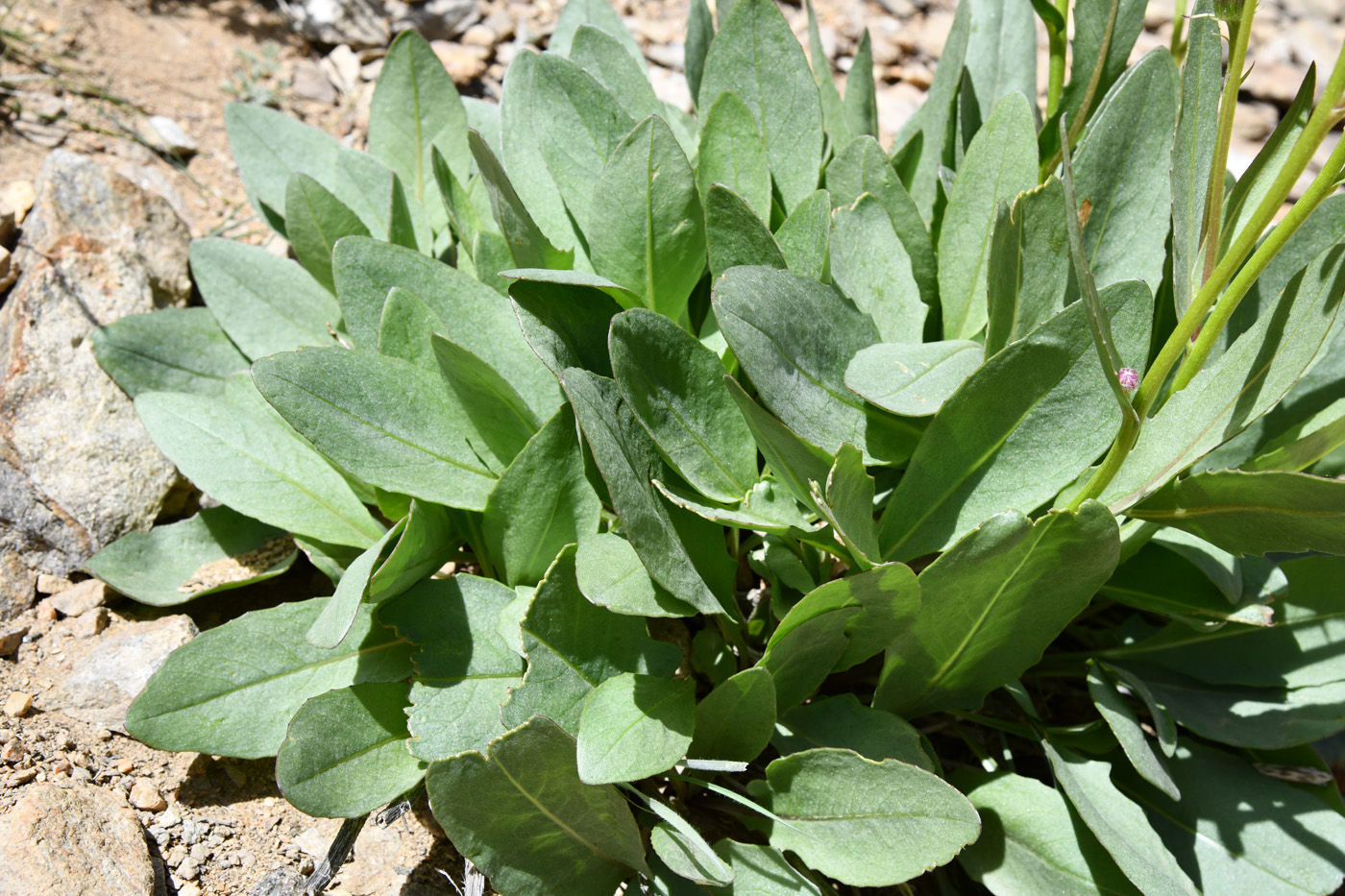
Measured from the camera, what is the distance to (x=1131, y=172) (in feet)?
4.94

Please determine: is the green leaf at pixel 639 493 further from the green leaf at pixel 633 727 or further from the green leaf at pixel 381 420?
the green leaf at pixel 381 420

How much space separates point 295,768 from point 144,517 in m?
0.71

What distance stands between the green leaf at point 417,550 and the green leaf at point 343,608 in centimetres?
2

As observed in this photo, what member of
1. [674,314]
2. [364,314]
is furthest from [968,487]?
[364,314]

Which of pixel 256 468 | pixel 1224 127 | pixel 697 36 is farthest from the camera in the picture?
pixel 697 36

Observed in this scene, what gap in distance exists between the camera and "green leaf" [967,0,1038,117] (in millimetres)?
1917

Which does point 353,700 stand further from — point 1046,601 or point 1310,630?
point 1310,630

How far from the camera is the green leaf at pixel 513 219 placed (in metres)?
1.33

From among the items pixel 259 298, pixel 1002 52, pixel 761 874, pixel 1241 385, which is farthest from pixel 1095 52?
pixel 259 298

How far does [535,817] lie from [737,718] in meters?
0.30

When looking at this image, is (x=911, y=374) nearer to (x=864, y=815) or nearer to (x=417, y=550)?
(x=864, y=815)

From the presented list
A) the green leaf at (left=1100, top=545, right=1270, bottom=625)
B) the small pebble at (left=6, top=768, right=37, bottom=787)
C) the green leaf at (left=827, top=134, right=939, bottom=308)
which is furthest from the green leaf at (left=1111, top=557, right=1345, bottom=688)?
the small pebble at (left=6, top=768, right=37, bottom=787)

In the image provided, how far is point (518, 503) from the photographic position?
1349 millimetres

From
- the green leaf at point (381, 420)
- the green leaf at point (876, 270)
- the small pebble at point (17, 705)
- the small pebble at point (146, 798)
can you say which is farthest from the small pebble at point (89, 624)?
the green leaf at point (876, 270)
